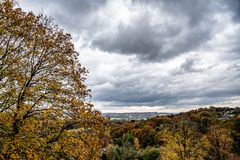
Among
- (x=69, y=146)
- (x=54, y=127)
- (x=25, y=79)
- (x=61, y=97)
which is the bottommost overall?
(x=69, y=146)

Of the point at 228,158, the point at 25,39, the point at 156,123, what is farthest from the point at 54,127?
the point at 156,123

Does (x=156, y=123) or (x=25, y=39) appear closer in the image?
(x=25, y=39)

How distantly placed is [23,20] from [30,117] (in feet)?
18.7

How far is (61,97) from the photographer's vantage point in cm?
1634

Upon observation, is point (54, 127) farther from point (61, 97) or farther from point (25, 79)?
point (25, 79)

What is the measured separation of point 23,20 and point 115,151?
270 feet

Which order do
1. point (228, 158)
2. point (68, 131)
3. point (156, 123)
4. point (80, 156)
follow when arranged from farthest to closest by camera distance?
1. point (156, 123)
2. point (228, 158)
3. point (68, 131)
4. point (80, 156)

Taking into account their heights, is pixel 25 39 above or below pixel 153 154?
above

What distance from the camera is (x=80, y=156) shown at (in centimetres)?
1519

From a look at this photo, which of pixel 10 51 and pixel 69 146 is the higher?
pixel 10 51

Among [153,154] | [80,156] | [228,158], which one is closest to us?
[80,156]

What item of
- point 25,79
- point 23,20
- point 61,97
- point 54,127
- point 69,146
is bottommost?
point 69,146

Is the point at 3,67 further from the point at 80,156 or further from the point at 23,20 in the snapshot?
the point at 80,156

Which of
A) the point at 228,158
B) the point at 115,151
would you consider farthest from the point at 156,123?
the point at 228,158
